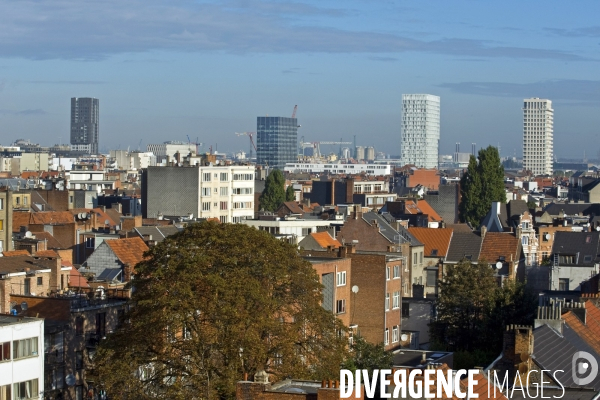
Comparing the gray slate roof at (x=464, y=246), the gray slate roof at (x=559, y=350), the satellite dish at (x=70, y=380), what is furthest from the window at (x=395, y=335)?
the gray slate roof at (x=559, y=350)

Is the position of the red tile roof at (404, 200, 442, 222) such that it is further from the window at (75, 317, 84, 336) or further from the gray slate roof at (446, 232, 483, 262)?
the window at (75, 317, 84, 336)

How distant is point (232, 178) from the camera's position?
130 metres

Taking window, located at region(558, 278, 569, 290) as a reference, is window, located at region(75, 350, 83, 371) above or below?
below

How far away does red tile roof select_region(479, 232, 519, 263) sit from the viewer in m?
86.5

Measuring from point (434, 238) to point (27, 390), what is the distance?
164 ft

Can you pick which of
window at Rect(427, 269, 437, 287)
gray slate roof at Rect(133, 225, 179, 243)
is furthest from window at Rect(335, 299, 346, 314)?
window at Rect(427, 269, 437, 287)

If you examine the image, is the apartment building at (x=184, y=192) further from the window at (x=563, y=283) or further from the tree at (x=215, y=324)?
the tree at (x=215, y=324)

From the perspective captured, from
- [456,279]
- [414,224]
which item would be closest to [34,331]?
[456,279]

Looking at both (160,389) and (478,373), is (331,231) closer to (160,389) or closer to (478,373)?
(160,389)

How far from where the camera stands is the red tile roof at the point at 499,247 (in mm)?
86500

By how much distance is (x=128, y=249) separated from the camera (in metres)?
70.5

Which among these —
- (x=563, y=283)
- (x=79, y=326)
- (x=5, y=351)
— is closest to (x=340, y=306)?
(x=79, y=326)

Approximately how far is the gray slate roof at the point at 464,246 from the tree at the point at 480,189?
123ft

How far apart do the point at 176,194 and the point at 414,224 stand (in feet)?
83.8
